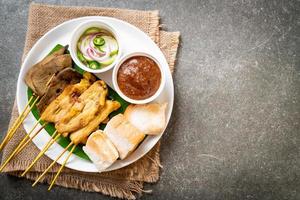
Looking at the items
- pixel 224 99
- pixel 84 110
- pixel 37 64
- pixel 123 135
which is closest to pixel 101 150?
pixel 123 135

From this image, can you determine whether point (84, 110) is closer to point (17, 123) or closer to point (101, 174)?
point (17, 123)

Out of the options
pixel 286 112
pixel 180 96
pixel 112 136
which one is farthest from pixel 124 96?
pixel 286 112

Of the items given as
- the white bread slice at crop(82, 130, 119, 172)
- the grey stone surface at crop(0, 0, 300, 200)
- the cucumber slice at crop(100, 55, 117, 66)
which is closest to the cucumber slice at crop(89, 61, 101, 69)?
the cucumber slice at crop(100, 55, 117, 66)

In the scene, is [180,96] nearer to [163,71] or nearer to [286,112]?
[163,71]

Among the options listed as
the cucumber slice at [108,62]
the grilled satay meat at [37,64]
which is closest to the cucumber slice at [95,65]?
the cucumber slice at [108,62]

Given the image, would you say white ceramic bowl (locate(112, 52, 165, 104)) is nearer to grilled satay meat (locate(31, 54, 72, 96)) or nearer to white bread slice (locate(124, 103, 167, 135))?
white bread slice (locate(124, 103, 167, 135))

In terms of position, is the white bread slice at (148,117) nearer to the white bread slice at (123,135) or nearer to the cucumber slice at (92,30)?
the white bread slice at (123,135)
